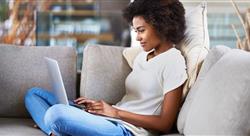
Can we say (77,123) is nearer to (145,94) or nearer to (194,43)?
(145,94)

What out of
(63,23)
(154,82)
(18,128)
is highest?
(154,82)

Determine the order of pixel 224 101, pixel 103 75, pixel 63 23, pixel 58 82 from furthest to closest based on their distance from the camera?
1. pixel 63 23
2. pixel 103 75
3. pixel 58 82
4. pixel 224 101

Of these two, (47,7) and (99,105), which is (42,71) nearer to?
(99,105)

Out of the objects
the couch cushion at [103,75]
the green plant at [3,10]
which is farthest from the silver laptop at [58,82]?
the green plant at [3,10]

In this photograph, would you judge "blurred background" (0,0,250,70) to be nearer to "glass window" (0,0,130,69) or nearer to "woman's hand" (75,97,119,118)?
"glass window" (0,0,130,69)

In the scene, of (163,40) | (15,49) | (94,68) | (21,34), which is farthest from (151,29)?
(21,34)

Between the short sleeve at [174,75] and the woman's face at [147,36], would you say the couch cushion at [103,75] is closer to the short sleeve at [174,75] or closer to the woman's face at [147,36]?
the woman's face at [147,36]

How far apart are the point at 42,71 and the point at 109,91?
0.39 m

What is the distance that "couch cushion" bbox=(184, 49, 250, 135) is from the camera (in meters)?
1.37


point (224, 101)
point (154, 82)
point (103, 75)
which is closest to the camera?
point (224, 101)

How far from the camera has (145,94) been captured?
1.90 meters

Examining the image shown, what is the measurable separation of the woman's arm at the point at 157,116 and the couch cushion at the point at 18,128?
0.32m

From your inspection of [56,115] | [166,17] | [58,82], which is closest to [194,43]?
[166,17]

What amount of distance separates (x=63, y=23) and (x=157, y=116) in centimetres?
247
